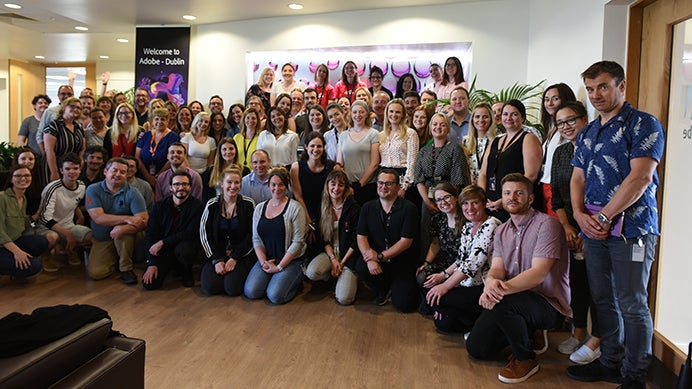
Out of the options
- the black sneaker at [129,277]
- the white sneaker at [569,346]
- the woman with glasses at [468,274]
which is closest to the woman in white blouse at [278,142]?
the black sneaker at [129,277]

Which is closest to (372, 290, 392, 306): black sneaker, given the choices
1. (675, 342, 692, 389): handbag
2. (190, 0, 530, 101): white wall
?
(675, 342, 692, 389): handbag

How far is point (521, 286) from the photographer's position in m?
2.81

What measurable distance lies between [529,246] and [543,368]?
Result: 2.34 feet

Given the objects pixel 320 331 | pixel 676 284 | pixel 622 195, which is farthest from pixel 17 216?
pixel 676 284

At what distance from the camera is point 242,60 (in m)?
7.95

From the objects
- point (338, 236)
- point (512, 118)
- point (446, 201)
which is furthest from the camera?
point (338, 236)

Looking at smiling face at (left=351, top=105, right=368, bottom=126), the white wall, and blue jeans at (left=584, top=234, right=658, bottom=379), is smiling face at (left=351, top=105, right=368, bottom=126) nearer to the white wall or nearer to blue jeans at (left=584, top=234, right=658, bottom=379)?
blue jeans at (left=584, top=234, right=658, bottom=379)

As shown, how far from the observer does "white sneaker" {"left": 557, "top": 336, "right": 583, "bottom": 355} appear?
10.2ft

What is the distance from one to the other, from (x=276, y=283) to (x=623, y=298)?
2.44m

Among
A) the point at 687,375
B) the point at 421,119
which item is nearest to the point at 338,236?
the point at 421,119

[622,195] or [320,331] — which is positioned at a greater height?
[622,195]

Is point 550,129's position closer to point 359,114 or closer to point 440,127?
point 440,127

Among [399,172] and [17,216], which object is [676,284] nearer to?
[399,172]

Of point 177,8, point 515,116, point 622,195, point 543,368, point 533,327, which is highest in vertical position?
point 177,8
